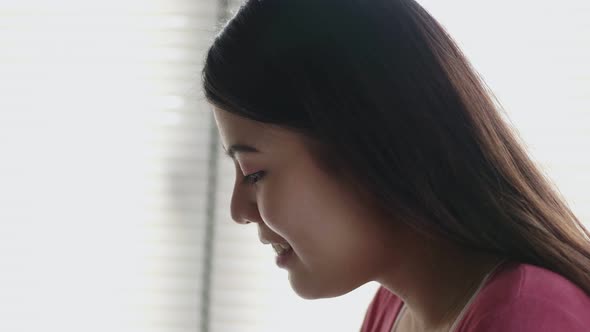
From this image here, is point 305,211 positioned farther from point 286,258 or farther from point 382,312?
point 382,312

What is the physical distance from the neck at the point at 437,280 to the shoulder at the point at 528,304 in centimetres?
6

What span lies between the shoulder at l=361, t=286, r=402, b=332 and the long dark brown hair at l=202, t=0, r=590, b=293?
0.29 meters

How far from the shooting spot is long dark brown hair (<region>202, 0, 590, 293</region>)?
0.85 metres

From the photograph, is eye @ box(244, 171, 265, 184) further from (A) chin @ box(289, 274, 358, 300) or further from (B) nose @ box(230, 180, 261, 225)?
(A) chin @ box(289, 274, 358, 300)

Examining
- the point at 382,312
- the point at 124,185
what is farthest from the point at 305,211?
the point at 124,185

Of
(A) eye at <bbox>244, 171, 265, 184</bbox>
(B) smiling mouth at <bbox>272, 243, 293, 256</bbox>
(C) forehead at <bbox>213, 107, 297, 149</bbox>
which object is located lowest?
(B) smiling mouth at <bbox>272, 243, 293, 256</bbox>

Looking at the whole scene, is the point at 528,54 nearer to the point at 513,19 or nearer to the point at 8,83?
the point at 513,19

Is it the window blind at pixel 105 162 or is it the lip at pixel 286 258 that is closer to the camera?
the lip at pixel 286 258

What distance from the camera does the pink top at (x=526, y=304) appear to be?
0.76 m

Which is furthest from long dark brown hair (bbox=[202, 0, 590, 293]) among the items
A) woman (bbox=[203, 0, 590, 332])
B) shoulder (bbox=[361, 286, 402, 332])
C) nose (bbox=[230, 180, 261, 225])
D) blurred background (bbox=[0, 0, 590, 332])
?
blurred background (bbox=[0, 0, 590, 332])

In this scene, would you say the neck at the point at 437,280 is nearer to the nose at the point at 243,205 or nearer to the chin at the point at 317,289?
the chin at the point at 317,289

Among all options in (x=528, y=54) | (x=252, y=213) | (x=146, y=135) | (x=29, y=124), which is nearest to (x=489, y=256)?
(x=252, y=213)

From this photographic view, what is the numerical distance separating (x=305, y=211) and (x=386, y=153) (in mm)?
132

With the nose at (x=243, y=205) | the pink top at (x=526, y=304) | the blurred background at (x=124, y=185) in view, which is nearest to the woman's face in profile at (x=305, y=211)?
the nose at (x=243, y=205)
